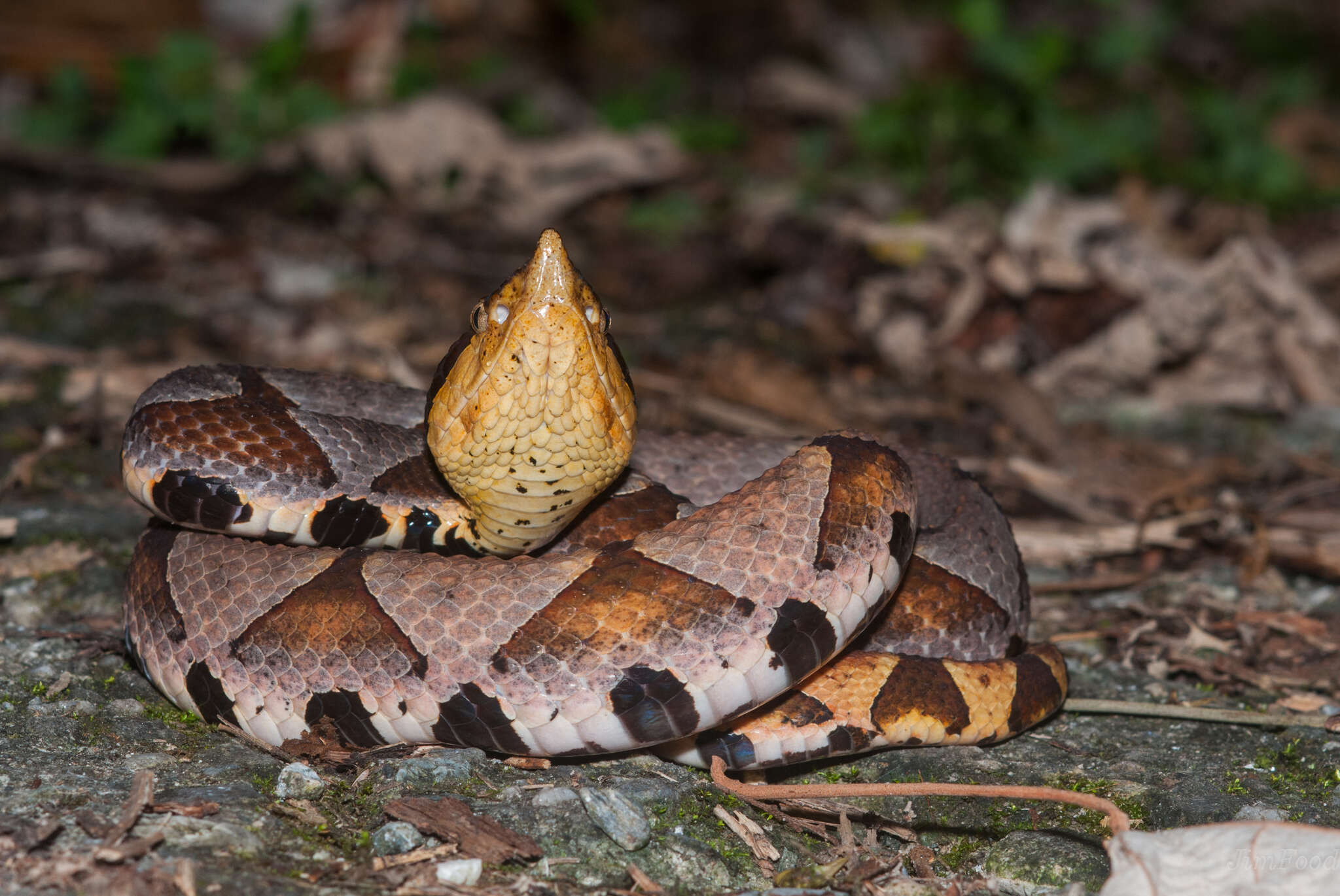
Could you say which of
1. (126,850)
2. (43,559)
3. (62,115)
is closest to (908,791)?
(126,850)

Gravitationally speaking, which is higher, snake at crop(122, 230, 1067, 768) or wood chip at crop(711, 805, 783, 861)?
A: snake at crop(122, 230, 1067, 768)

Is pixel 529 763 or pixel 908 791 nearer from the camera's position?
pixel 908 791

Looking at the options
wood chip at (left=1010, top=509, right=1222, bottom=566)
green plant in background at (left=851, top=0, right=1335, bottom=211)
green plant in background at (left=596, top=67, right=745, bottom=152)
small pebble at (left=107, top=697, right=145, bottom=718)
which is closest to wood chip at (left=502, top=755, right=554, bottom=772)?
small pebble at (left=107, top=697, right=145, bottom=718)

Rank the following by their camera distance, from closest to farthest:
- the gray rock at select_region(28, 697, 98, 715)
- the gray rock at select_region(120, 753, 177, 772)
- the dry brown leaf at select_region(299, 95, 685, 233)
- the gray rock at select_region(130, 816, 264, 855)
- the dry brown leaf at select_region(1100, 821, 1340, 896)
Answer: the dry brown leaf at select_region(1100, 821, 1340, 896)
the gray rock at select_region(130, 816, 264, 855)
the gray rock at select_region(120, 753, 177, 772)
the gray rock at select_region(28, 697, 98, 715)
the dry brown leaf at select_region(299, 95, 685, 233)

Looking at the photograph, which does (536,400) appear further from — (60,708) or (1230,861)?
(1230,861)

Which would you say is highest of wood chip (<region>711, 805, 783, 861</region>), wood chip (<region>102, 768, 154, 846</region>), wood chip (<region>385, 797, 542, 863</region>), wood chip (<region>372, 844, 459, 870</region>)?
wood chip (<region>102, 768, 154, 846</region>)

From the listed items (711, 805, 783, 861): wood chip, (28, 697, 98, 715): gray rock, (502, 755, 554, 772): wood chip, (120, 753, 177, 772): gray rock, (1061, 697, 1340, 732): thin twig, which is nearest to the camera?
(711, 805, 783, 861): wood chip

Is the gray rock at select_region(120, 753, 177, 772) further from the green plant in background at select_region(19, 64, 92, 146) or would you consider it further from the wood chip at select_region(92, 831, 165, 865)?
the green plant in background at select_region(19, 64, 92, 146)

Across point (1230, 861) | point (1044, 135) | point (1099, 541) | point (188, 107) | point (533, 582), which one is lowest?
point (1099, 541)
